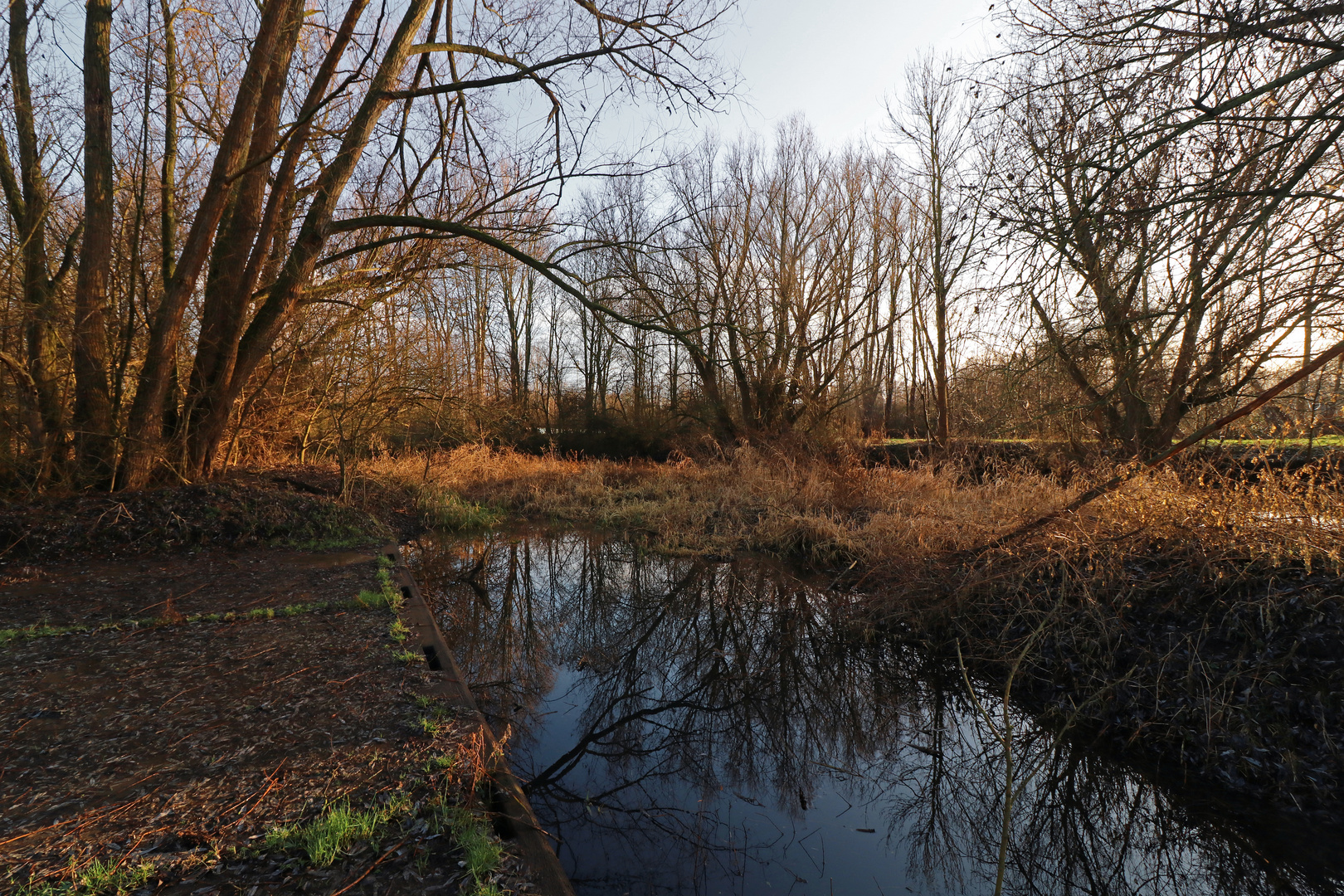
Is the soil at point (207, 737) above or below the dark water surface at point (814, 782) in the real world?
above

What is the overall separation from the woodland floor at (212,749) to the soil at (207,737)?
0.4 inches

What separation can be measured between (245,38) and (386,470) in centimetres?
801

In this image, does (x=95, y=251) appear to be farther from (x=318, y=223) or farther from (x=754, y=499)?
(x=754, y=499)

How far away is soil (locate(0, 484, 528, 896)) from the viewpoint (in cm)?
241

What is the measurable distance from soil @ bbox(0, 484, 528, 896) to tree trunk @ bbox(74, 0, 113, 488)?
161 centimetres

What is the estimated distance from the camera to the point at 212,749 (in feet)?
10.6

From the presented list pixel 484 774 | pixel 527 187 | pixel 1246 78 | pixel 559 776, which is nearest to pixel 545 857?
pixel 484 774

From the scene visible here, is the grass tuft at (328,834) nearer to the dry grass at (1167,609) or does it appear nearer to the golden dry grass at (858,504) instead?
the dry grass at (1167,609)

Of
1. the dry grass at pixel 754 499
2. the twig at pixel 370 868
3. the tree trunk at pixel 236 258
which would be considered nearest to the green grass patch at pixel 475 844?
the twig at pixel 370 868

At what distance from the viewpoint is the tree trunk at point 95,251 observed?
24.9ft

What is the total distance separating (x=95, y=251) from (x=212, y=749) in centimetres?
740

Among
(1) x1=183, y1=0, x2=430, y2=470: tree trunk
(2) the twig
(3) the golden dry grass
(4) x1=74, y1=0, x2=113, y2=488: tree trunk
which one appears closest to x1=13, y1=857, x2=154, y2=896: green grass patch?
(2) the twig

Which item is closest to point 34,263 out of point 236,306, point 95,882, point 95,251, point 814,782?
point 95,251

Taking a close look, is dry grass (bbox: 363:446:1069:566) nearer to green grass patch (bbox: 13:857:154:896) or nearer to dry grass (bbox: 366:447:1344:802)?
dry grass (bbox: 366:447:1344:802)
